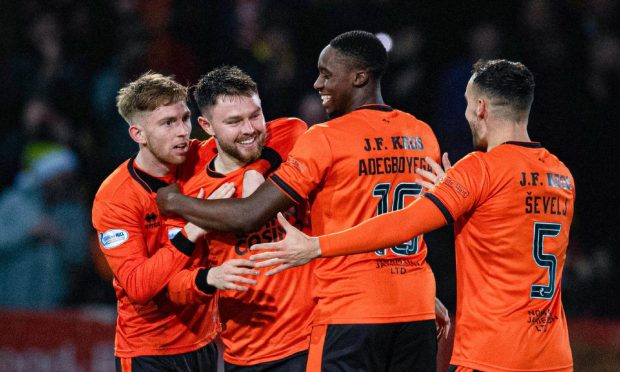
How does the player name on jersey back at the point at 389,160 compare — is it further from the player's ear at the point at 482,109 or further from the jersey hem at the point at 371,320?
the jersey hem at the point at 371,320

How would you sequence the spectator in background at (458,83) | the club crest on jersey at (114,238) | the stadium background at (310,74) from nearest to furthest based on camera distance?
the club crest on jersey at (114,238), the stadium background at (310,74), the spectator in background at (458,83)

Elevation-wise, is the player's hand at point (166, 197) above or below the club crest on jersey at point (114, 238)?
above

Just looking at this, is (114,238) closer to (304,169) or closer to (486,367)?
(304,169)

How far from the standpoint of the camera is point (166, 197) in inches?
171

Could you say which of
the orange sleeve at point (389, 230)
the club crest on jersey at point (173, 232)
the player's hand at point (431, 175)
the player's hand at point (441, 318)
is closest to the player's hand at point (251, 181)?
the club crest on jersey at point (173, 232)

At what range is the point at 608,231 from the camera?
24.8ft

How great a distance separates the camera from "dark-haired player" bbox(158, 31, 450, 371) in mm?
3943

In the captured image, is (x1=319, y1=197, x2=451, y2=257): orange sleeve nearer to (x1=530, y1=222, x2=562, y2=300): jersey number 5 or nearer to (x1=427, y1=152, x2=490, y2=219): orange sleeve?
(x1=427, y1=152, x2=490, y2=219): orange sleeve

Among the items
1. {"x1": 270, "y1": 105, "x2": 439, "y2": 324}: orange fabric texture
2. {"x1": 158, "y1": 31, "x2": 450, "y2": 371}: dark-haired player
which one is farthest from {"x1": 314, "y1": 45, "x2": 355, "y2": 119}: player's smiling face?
{"x1": 270, "y1": 105, "x2": 439, "y2": 324}: orange fabric texture

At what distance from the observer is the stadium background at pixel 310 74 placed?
24.6 feet

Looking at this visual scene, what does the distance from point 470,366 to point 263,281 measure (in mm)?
1136

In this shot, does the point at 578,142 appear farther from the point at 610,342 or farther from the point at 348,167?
the point at 348,167

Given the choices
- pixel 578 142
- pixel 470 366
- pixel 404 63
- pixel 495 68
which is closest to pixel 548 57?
pixel 578 142

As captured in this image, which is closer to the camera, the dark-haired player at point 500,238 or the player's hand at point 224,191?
the dark-haired player at point 500,238
